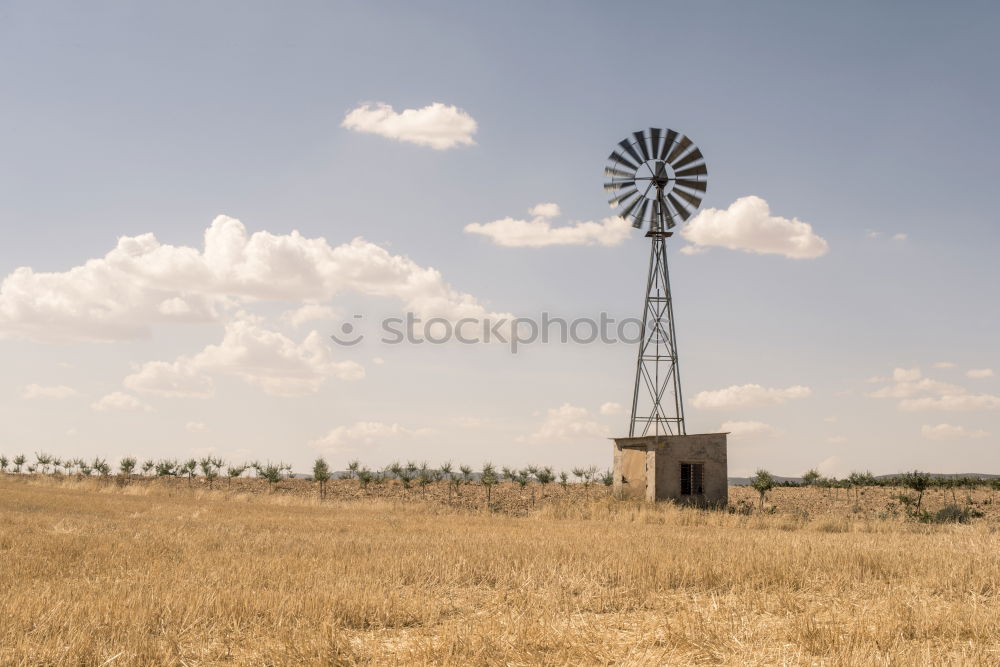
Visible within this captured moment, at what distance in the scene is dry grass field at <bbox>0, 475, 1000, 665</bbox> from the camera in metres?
7.58

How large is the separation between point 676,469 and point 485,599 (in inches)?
962

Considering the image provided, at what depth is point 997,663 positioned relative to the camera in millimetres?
7055

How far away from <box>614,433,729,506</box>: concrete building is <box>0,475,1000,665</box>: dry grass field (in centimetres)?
1473

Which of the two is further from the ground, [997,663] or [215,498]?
[997,663]

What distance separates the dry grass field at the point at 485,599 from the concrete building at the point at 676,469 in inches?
580

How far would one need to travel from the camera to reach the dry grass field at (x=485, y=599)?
24.9ft

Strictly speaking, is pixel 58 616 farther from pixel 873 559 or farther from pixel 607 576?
pixel 873 559

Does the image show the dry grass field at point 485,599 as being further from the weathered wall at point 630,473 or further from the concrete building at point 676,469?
the weathered wall at point 630,473

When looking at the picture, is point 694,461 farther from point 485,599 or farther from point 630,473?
point 485,599

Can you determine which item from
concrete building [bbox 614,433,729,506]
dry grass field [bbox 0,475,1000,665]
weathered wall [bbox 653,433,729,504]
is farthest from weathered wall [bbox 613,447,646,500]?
dry grass field [bbox 0,475,1000,665]

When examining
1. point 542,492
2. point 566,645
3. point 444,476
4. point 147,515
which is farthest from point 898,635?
point 444,476

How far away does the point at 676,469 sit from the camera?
3338 centimetres

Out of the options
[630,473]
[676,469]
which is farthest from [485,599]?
[630,473]

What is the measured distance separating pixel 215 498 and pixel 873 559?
114 feet
